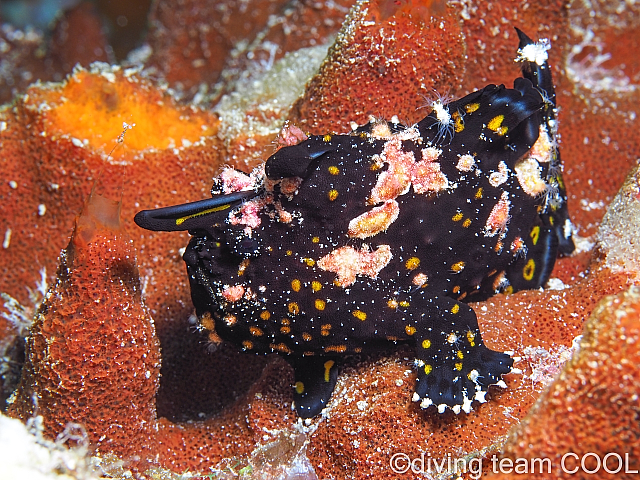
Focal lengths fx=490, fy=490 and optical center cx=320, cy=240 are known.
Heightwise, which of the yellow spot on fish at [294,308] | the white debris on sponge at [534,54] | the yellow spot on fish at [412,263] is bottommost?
the yellow spot on fish at [294,308]

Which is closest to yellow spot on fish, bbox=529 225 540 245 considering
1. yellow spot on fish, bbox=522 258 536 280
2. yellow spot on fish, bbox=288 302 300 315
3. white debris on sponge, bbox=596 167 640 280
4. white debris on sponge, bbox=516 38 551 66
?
yellow spot on fish, bbox=522 258 536 280

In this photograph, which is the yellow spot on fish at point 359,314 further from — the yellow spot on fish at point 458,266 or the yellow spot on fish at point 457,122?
the yellow spot on fish at point 457,122

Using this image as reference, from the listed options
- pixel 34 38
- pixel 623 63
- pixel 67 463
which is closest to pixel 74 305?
pixel 67 463

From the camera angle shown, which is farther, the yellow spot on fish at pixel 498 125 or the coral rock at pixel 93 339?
the yellow spot on fish at pixel 498 125

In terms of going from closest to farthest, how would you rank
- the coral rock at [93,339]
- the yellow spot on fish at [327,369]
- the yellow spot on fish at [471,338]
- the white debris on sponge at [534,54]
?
1. the coral rock at [93,339]
2. the yellow spot on fish at [471,338]
3. the yellow spot on fish at [327,369]
4. the white debris on sponge at [534,54]

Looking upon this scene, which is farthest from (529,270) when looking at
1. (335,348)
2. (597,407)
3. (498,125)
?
(597,407)

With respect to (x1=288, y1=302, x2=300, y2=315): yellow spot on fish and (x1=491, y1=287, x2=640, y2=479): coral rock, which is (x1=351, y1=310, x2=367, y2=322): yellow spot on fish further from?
(x1=491, y1=287, x2=640, y2=479): coral rock

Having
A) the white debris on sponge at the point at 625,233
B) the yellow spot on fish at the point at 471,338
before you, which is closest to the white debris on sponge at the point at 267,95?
the yellow spot on fish at the point at 471,338
